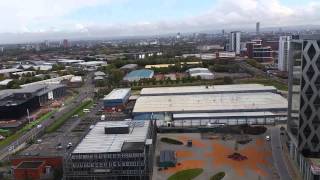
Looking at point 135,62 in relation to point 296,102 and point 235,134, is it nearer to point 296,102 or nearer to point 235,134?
point 235,134

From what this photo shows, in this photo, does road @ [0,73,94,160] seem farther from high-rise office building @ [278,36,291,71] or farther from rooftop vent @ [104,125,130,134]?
high-rise office building @ [278,36,291,71]

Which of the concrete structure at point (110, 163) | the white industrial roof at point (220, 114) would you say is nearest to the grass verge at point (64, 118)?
the white industrial roof at point (220, 114)

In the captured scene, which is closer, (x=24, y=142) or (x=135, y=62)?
(x=24, y=142)

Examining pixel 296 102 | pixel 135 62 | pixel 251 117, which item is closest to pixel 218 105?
pixel 251 117

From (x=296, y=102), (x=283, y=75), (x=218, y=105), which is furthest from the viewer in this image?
(x=283, y=75)

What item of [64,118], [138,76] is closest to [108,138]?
[64,118]

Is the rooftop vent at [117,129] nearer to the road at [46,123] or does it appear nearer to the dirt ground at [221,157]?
the dirt ground at [221,157]

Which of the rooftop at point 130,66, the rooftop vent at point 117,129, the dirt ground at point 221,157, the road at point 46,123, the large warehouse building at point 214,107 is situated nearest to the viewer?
the dirt ground at point 221,157
